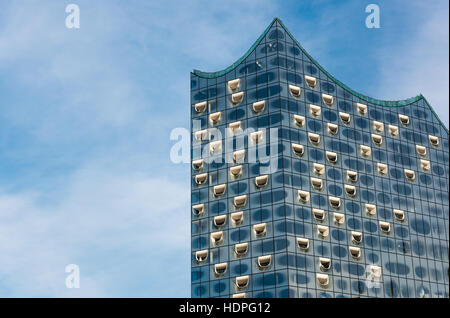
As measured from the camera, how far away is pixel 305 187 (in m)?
139

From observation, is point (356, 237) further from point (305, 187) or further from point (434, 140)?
point (434, 140)

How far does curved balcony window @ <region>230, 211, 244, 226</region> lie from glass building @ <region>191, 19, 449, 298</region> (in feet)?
0.53

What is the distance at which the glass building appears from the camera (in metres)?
134

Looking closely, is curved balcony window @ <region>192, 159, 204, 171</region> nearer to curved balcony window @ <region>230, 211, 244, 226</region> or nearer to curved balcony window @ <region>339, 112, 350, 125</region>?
curved balcony window @ <region>230, 211, 244, 226</region>

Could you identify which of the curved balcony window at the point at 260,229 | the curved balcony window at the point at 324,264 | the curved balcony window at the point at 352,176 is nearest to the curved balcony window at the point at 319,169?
the curved balcony window at the point at 352,176

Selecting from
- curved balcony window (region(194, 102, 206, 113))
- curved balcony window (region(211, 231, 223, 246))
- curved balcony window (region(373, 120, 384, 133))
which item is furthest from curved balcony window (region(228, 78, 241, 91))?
curved balcony window (region(373, 120, 384, 133))

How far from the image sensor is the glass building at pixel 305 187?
133500 millimetres

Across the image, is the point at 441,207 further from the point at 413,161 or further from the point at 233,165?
the point at 233,165

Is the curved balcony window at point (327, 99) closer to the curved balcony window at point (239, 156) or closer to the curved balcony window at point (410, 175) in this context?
the curved balcony window at point (239, 156)

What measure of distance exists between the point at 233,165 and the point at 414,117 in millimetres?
40982

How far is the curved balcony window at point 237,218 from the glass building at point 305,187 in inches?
6.4

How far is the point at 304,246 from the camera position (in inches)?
5251

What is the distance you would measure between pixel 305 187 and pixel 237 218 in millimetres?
12502
